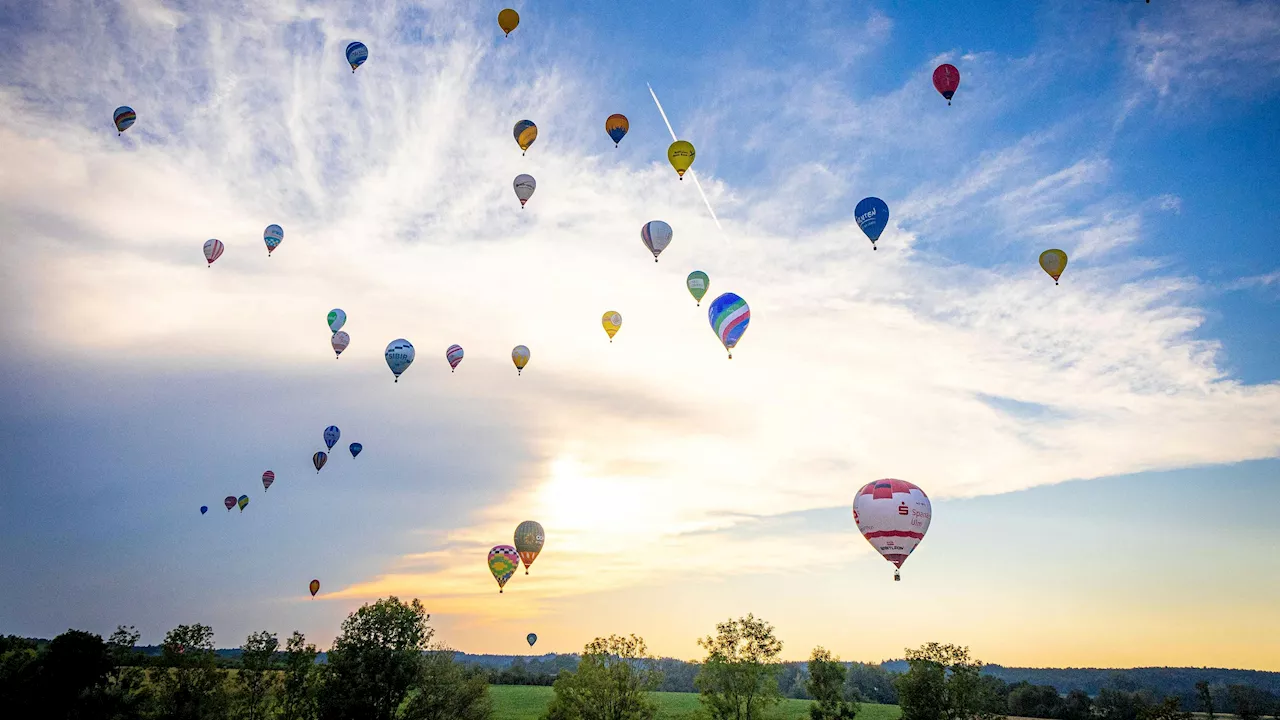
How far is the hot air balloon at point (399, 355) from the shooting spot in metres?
68.6

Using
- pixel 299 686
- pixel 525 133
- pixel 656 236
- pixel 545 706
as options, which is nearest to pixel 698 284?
pixel 656 236

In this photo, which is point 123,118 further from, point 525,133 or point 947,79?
point 947,79

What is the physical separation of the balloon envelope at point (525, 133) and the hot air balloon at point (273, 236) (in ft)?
84.6

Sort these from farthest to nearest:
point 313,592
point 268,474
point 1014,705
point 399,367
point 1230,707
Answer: point 1230,707 < point 1014,705 < point 313,592 < point 268,474 < point 399,367

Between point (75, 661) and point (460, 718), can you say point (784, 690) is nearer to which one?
point (460, 718)

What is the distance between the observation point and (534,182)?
212 ft

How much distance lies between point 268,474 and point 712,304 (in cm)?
6321

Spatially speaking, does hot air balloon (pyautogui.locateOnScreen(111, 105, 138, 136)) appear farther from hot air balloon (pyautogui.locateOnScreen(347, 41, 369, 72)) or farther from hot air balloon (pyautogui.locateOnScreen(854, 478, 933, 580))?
hot air balloon (pyautogui.locateOnScreen(854, 478, 933, 580))

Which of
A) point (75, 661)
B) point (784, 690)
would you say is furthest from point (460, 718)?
point (784, 690)

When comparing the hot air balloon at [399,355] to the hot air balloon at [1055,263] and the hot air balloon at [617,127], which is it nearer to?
the hot air balloon at [617,127]

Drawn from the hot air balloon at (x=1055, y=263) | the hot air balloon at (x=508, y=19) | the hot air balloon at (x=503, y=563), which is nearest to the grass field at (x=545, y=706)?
the hot air balloon at (x=503, y=563)

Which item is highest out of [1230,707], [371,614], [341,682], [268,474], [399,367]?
[399,367]

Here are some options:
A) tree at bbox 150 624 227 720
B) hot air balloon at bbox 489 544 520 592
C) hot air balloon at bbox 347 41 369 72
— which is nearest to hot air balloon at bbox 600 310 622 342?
hot air balloon at bbox 489 544 520 592

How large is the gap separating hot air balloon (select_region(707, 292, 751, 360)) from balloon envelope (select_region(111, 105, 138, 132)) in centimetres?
5611
